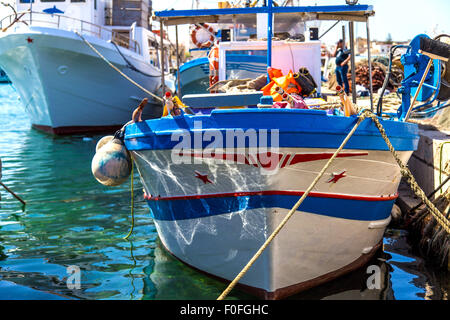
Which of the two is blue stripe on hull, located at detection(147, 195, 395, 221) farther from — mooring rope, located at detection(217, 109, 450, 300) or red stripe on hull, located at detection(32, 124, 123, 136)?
red stripe on hull, located at detection(32, 124, 123, 136)

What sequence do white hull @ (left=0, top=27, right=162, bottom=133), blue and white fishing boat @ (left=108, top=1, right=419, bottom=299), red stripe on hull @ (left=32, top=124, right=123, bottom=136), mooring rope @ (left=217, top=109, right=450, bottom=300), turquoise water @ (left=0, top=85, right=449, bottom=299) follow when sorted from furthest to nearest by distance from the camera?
red stripe on hull @ (left=32, top=124, right=123, bottom=136) → white hull @ (left=0, top=27, right=162, bottom=133) → turquoise water @ (left=0, top=85, right=449, bottom=299) → blue and white fishing boat @ (left=108, top=1, right=419, bottom=299) → mooring rope @ (left=217, top=109, right=450, bottom=300)

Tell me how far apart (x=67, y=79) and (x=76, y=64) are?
0.60m

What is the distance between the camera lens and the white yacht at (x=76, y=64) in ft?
49.5

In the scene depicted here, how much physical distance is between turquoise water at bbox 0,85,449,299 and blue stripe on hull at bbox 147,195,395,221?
0.72m

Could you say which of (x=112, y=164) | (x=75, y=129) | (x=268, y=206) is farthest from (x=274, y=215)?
(x=75, y=129)

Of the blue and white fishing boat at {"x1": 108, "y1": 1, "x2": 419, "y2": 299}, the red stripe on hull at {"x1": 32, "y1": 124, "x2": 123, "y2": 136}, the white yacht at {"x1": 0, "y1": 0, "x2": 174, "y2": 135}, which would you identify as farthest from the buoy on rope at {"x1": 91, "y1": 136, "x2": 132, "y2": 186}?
the red stripe on hull at {"x1": 32, "y1": 124, "x2": 123, "y2": 136}

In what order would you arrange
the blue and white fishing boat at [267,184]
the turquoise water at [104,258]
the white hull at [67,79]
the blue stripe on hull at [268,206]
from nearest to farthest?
the blue and white fishing boat at [267,184]
the blue stripe on hull at [268,206]
the turquoise water at [104,258]
the white hull at [67,79]

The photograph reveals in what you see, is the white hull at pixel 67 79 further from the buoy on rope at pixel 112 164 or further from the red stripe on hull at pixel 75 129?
the buoy on rope at pixel 112 164

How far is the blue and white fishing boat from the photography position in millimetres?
3973

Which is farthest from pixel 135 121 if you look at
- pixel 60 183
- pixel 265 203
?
pixel 60 183

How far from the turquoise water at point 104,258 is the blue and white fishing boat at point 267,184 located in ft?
1.05

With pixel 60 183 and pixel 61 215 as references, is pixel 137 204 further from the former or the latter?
pixel 60 183

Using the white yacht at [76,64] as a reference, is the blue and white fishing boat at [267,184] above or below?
below

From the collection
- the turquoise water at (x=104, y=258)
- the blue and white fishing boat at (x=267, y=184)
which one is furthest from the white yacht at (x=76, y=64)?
the blue and white fishing boat at (x=267, y=184)
